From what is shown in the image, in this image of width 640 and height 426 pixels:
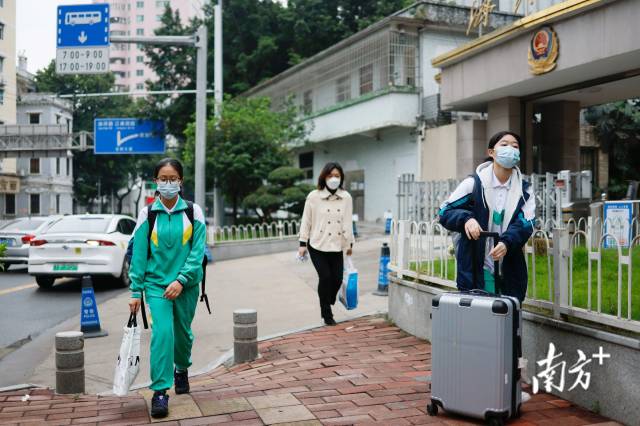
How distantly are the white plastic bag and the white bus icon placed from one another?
1330 cm

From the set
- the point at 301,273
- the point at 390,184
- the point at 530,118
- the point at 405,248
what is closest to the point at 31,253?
the point at 301,273

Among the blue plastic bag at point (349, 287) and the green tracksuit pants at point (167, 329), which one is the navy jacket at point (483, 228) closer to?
the green tracksuit pants at point (167, 329)

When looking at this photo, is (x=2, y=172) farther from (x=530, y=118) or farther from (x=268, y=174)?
(x=530, y=118)

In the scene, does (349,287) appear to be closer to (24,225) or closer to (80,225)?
(80,225)

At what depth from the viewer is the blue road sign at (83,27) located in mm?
15984

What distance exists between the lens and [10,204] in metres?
50.5

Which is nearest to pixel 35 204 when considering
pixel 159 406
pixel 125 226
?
pixel 125 226

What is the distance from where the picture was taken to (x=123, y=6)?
87.7 ft

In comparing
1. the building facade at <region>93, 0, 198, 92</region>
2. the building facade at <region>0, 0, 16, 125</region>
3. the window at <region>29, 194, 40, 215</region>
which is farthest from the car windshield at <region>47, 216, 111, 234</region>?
the window at <region>29, 194, 40, 215</region>

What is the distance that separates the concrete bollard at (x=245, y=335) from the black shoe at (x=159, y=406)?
172cm

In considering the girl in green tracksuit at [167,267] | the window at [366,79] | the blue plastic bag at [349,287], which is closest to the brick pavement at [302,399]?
the girl in green tracksuit at [167,267]

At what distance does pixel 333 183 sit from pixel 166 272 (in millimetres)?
3143

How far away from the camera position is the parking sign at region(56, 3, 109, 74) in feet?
52.5

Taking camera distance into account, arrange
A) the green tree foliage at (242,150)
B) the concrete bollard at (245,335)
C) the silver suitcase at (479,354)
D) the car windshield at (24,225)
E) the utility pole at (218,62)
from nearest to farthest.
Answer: the silver suitcase at (479,354)
the concrete bollard at (245,335)
the car windshield at (24,225)
the green tree foliage at (242,150)
the utility pole at (218,62)
